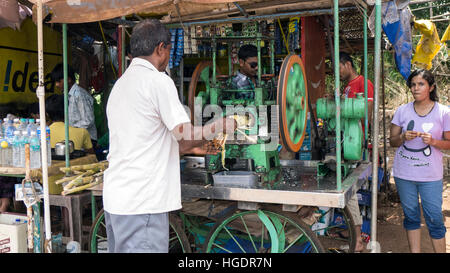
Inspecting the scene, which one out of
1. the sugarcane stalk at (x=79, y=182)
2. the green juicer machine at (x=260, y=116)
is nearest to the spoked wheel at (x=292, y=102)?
the green juicer machine at (x=260, y=116)

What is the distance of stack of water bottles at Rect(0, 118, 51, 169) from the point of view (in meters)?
3.26

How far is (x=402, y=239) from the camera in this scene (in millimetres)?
4871

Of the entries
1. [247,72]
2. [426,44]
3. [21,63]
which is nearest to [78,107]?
[21,63]

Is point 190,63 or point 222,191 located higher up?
point 190,63

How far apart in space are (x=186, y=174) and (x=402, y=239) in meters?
3.00

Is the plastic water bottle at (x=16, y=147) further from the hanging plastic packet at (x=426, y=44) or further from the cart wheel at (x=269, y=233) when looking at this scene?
the hanging plastic packet at (x=426, y=44)

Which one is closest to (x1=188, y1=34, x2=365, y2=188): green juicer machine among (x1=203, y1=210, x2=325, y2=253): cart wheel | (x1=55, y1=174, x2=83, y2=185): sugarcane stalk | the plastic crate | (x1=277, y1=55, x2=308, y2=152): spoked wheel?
(x1=277, y1=55, x2=308, y2=152): spoked wheel

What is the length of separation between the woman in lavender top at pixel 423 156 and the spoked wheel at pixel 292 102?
0.95 meters

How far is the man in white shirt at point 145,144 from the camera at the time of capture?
2.04m

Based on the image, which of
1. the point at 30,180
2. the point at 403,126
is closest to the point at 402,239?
the point at 403,126

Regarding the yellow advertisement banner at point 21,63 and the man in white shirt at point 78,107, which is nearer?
the man in white shirt at point 78,107

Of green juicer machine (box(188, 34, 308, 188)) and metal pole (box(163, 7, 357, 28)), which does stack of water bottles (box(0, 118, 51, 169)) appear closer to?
green juicer machine (box(188, 34, 308, 188))

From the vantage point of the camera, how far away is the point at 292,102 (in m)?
2.88
